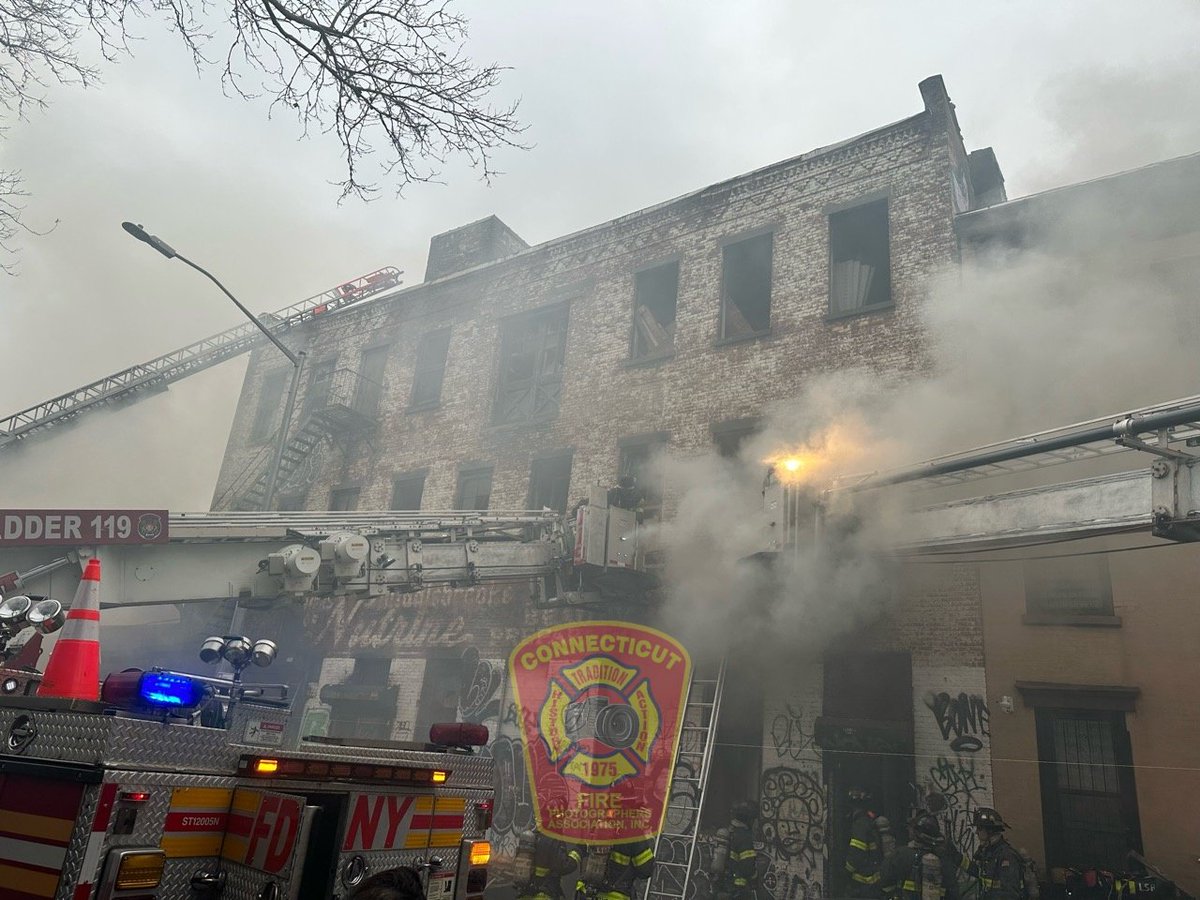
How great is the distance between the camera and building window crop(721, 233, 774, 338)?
13562 millimetres

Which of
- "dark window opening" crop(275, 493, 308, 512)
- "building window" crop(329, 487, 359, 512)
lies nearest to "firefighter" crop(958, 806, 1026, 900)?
"building window" crop(329, 487, 359, 512)

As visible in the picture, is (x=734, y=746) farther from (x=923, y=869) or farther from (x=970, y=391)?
(x=970, y=391)

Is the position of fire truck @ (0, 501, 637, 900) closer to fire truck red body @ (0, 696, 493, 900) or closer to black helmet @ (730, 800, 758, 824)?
fire truck red body @ (0, 696, 493, 900)

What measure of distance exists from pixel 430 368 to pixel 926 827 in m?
13.3

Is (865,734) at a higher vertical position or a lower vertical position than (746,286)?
lower

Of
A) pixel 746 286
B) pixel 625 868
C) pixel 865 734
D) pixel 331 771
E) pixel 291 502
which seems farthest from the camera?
pixel 291 502

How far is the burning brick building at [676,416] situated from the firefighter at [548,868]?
198cm

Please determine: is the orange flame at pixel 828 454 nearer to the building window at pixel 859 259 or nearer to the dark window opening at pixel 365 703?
the building window at pixel 859 259

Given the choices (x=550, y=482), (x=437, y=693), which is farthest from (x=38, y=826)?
(x=550, y=482)

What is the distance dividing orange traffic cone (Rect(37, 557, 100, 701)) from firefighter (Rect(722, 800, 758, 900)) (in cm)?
700

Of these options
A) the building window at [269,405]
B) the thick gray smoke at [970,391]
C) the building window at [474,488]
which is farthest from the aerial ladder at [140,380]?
the thick gray smoke at [970,391]

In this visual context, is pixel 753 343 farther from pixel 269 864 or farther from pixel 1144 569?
pixel 269 864

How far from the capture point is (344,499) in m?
18.0

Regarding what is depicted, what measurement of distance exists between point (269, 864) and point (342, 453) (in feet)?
51.5
